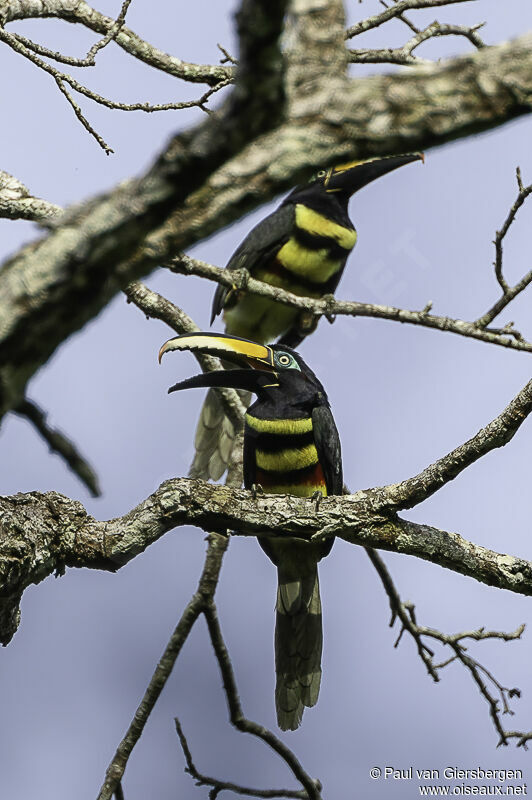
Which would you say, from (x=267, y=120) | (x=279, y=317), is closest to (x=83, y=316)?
(x=267, y=120)

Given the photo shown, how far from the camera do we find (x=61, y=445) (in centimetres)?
163

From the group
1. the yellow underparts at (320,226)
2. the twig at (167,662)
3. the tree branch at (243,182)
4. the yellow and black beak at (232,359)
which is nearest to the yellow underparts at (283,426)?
the yellow and black beak at (232,359)

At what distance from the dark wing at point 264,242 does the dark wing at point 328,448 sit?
86.7 inches

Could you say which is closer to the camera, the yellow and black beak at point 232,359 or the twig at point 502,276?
the twig at point 502,276

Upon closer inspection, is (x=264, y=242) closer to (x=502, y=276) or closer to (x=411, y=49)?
(x=411, y=49)

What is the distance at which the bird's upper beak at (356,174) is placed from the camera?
720 centimetres

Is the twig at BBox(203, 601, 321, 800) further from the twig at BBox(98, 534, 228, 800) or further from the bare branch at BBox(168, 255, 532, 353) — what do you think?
the bare branch at BBox(168, 255, 532, 353)

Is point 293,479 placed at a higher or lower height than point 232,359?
lower

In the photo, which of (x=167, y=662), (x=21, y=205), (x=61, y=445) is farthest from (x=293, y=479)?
(x=61, y=445)

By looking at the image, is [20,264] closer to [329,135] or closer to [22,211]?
[329,135]

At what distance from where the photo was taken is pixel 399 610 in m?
5.68

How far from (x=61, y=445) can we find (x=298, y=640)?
3.90 meters

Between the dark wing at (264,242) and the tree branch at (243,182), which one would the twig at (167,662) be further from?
the tree branch at (243,182)

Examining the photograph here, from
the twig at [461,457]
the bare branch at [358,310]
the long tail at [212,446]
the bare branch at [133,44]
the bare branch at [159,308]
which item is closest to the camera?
the twig at [461,457]
